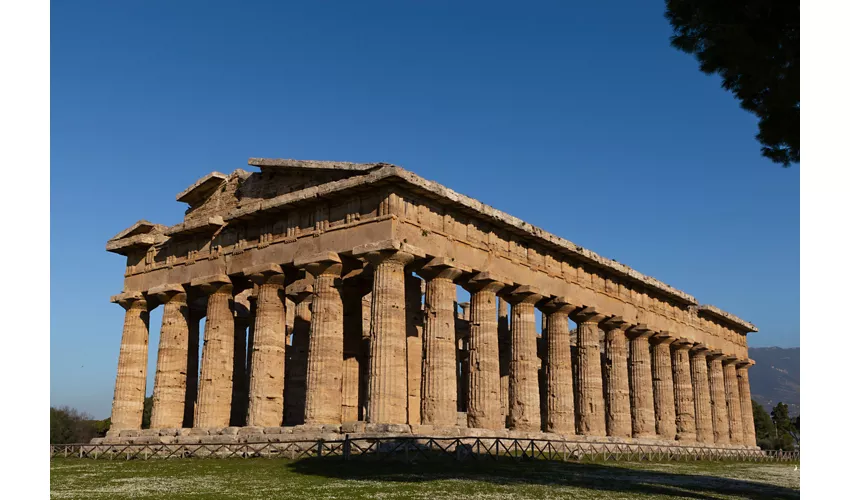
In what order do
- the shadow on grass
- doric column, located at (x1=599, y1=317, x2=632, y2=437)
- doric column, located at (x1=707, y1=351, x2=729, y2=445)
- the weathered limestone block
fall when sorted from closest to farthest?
the shadow on grass, the weathered limestone block, doric column, located at (x1=599, y1=317, x2=632, y2=437), doric column, located at (x1=707, y1=351, x2=729, y2=445)

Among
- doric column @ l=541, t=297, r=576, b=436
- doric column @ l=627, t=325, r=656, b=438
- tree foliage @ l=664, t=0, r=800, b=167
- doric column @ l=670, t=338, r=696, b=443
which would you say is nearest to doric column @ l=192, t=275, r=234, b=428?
doric column @ l=541, t=297, r=576, b=436

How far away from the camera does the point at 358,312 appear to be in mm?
30438

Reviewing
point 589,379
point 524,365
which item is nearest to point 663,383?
point 589,379

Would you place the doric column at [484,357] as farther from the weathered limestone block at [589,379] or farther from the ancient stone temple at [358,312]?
the weathered limestone block at [589,379]

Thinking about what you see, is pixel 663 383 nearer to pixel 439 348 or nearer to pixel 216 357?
pixel 439 348

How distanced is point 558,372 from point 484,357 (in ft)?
18.5

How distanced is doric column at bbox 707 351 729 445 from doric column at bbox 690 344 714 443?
81 cm

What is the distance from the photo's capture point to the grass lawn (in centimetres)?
1573

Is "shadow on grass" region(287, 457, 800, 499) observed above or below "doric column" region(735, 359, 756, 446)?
below

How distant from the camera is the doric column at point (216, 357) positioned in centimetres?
2934

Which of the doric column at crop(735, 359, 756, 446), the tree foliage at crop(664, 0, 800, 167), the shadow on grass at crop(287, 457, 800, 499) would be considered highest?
the tree foliage at crop(664, 0, 800, 167)

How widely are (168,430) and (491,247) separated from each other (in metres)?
13.5

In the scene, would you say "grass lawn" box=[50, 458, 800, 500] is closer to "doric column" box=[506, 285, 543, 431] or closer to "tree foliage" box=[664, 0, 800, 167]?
"doric column" box=[506, 285, 543, 431]

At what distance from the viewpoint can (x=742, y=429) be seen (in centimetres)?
4906
